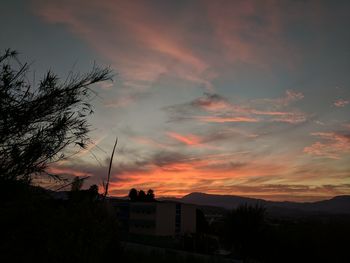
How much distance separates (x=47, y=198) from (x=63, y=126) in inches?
64.0

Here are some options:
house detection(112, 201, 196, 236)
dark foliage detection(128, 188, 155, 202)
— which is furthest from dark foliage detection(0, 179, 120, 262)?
dark foliage detection(128, 188, 155, 202)

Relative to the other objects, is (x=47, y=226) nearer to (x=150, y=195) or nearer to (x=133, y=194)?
(x=133, y=194)

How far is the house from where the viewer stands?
69.9 meters

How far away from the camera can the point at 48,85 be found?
753cm

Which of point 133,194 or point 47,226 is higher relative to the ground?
point 133,194

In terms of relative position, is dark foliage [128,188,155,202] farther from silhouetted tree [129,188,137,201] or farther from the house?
the house

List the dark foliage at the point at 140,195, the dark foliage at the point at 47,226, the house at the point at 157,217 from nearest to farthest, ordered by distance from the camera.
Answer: the dark foliage at the point at 47,226 < the house at the point at 157,217 < the dark foliage at the point at 140,195

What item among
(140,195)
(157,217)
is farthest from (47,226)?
(140,195)

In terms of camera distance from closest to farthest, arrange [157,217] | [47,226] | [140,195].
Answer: [47,226], [157,217], [140,195]

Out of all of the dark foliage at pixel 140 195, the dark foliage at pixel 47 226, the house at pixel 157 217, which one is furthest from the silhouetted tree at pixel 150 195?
the dark foliage at pixel 47 226

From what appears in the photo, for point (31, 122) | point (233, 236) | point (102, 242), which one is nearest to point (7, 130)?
point (31, 122)

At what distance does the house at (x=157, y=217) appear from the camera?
69875 mm

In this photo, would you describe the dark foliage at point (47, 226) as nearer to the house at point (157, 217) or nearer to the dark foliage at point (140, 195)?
the house at point (157, 217)

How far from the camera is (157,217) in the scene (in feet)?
228
